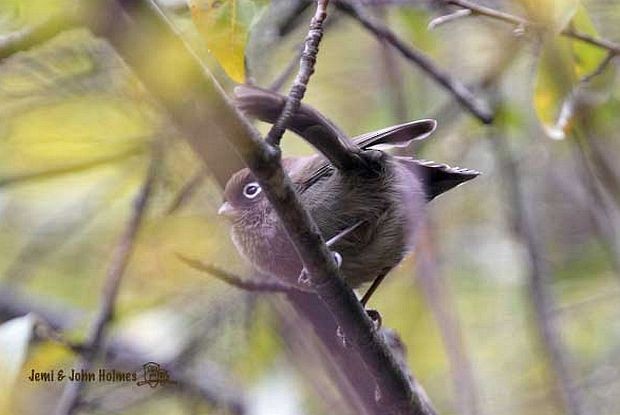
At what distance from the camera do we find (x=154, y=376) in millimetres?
4086

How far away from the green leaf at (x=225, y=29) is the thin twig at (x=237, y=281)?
77 cm

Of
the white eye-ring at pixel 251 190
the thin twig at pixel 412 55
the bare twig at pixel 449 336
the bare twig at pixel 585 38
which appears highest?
the bare twig at pixel 585 38

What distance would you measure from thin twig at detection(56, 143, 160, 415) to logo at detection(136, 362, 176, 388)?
0.45 metres

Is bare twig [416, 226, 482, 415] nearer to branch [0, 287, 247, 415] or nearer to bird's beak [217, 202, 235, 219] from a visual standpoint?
bird's beak [217, 202, 235, 219]

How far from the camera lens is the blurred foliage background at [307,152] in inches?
138

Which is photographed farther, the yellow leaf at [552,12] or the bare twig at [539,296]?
→ the bare twig at [539,296]

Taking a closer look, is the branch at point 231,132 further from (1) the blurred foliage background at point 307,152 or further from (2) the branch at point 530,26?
(2) the branch at point 530,26

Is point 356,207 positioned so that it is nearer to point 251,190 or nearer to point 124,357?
point 251,190

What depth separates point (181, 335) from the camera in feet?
14.1

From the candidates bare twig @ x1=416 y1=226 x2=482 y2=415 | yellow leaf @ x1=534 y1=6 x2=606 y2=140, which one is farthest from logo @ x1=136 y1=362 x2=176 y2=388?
yellow leaf @ x1=534 y1=6 x2=606 y2=140

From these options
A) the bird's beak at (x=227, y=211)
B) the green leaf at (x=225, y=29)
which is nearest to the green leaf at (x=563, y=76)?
the bird's beak at (x=227, y=211)

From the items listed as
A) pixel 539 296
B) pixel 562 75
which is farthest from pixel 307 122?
pixel 539 296

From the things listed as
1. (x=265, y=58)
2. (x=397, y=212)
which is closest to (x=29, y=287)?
(x=265, y=58)

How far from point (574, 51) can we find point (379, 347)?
126cm
